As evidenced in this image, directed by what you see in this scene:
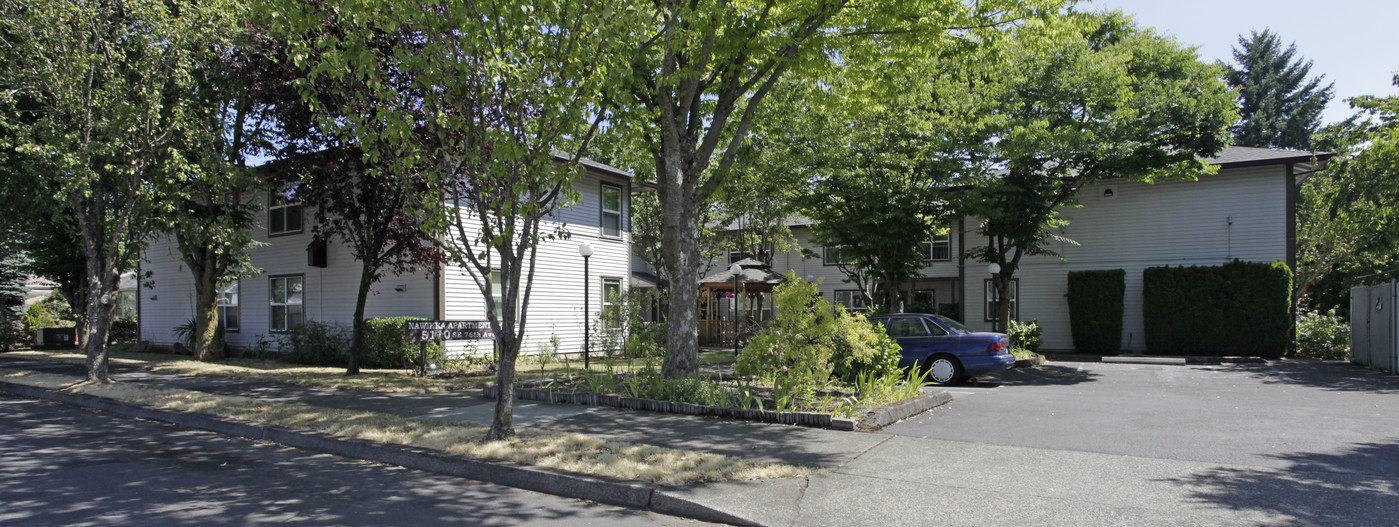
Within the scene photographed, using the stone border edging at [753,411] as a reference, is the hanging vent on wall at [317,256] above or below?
above

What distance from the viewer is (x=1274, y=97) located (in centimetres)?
4603

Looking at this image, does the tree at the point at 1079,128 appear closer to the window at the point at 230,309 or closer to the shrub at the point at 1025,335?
the shrub at the point at 1025,335

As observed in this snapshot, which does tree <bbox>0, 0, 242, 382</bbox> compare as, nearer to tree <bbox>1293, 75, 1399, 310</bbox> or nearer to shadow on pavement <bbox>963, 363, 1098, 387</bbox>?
shadow on pavement <bbox>963, 363, 1098, 387</bbox>

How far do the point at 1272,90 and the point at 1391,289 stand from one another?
1540 inches

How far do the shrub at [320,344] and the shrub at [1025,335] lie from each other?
17274 millimetres

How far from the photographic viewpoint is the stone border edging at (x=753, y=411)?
8.64 m

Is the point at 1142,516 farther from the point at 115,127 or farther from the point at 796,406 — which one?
the point at 115,127

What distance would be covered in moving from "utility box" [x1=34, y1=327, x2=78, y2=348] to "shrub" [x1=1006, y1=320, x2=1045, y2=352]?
3034 cm

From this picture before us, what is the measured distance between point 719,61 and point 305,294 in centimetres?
1374

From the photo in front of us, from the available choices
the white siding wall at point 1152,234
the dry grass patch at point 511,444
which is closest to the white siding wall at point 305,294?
the dry grass patch at point 511,444

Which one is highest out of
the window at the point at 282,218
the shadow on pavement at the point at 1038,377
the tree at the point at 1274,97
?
the tree at the point at 1274,97

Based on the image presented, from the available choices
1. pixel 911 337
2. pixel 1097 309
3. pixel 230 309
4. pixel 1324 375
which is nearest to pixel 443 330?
pixel 911 337

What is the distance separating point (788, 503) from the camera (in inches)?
221

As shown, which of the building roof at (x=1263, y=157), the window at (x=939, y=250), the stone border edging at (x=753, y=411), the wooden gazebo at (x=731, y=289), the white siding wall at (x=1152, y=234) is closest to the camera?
the stone border edging at (x=753, y=411)
